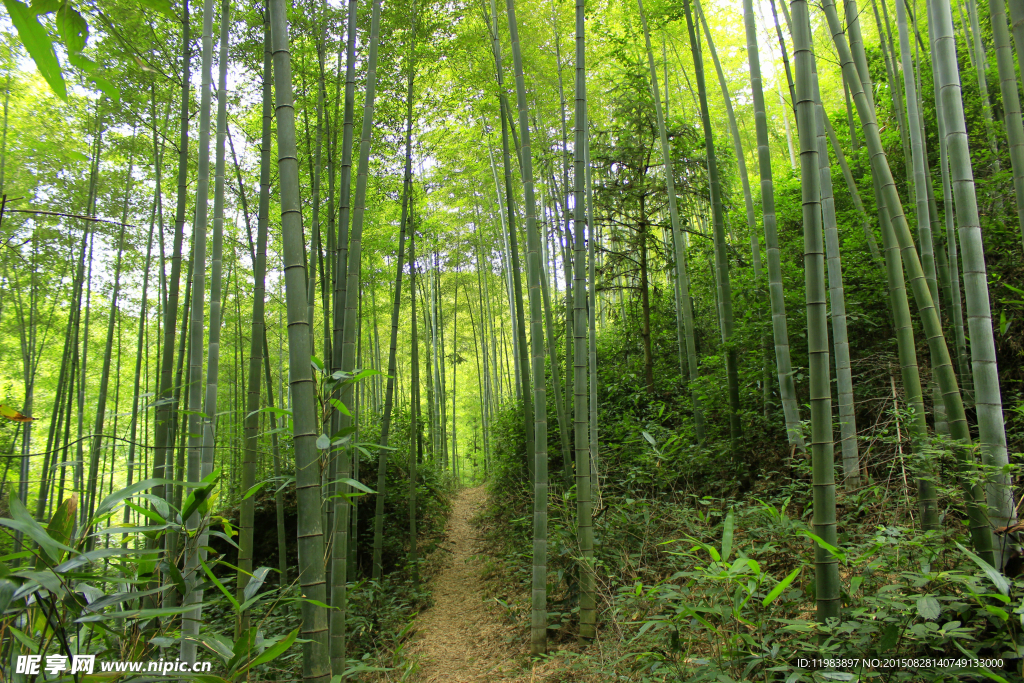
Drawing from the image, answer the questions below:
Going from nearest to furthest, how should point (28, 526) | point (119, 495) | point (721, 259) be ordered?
point (28, 526), point (119, 495), point (721, 259)

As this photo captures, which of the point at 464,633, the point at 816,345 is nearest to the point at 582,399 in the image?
the point at 816,345

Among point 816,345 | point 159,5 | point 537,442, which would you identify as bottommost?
point 537,442

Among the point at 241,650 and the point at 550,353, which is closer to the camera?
the point at 241,650

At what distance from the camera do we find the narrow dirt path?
3.06 metres

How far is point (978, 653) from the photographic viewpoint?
1.43 metres

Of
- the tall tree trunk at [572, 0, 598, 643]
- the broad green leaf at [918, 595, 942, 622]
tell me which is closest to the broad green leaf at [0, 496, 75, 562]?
the broad green leaf at [918, 595, 942, 622]

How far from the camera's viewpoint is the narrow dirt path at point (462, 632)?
10.0 ft

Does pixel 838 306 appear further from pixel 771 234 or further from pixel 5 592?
pixel 5 592

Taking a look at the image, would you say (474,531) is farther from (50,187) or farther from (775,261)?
(50,187)

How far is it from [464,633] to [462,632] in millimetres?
36

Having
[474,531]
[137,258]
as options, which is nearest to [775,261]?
[474,531]

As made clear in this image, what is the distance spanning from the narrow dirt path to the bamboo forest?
43 millimetres

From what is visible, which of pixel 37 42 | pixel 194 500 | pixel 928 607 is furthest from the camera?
pixel 928 607

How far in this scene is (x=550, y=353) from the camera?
14.4 feet
